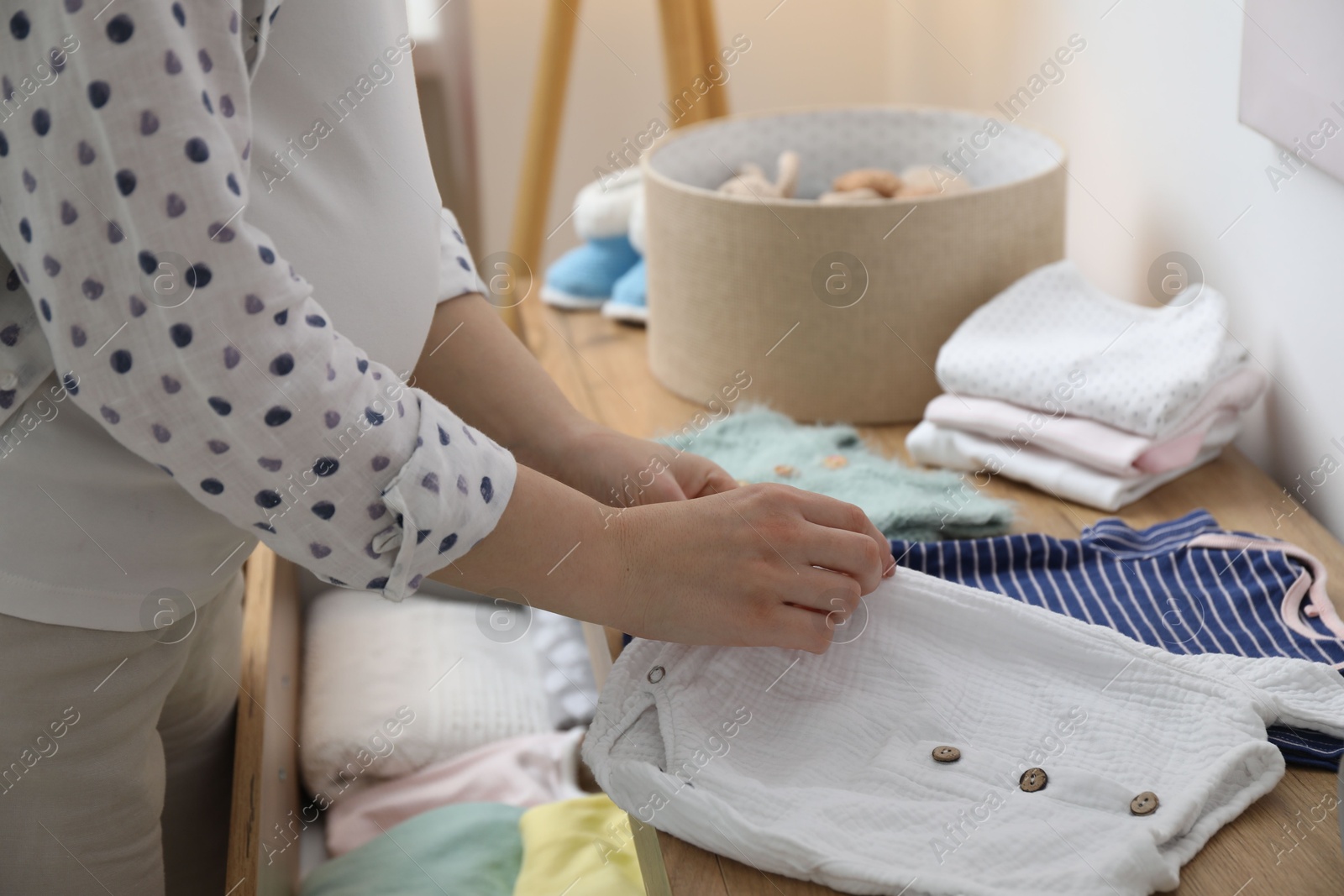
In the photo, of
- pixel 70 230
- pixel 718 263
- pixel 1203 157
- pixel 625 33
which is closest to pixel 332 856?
pixel 718 263

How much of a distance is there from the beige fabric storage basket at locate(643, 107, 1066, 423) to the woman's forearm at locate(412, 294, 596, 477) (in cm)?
30

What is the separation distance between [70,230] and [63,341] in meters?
0.05

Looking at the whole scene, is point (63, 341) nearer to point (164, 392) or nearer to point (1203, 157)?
point (164, 392)

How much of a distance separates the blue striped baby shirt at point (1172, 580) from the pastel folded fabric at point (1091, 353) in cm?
9

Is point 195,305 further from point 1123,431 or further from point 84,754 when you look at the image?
point 1123,431

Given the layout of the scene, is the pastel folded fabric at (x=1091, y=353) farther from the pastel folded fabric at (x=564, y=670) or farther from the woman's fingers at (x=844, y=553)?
the pastel folded fabric at (x=564, y=670)

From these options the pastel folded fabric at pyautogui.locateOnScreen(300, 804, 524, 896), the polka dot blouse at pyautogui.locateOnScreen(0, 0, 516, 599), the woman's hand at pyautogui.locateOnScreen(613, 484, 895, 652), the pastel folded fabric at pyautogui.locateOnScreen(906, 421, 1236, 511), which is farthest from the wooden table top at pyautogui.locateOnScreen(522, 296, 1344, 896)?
the pastel folded fabric at pyautogui.locateOnScreen(300, 804, 524, 896)

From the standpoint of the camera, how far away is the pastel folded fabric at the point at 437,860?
0.89 metres

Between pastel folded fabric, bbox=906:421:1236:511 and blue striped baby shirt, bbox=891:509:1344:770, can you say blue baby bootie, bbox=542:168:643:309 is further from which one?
blue striped baby shirt, bbox=891:509:1344:770

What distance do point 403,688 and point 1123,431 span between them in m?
0.71

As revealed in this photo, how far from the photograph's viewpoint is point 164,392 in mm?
443

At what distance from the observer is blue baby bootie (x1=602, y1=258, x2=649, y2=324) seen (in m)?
1.28

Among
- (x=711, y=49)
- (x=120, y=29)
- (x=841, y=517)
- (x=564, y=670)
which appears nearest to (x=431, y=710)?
(x=564, y=670)

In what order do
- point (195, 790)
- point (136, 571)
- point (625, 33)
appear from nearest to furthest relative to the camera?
point (136, 571) < point (195, 790) < point (625, 33)
